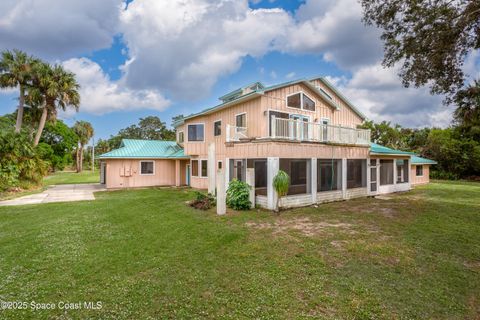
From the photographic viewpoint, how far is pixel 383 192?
15.7 meters

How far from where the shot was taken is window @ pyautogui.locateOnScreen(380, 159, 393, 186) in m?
16.2

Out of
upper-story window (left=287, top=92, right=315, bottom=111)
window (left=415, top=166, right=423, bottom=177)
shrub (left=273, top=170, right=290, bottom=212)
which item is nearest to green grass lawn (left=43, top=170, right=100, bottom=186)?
shrub (left=273, top=170, right=290, bottom=212)

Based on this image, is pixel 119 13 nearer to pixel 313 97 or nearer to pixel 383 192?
pixel 313 97

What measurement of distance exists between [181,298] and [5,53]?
27141mm

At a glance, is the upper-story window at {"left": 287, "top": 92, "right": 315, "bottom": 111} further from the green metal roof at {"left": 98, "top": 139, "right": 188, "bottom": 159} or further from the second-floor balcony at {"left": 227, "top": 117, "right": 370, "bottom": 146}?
the green metal roof at {"left": 98, "top": 139, "right": 188, "bottom": 159}

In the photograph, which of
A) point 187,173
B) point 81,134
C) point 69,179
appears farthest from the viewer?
point 81,134

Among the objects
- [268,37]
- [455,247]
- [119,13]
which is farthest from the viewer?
[268,37]

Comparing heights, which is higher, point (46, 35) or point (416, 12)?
point (46, 35)

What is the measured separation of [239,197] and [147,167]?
11388 millimetres

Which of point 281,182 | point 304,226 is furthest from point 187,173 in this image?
point 304,226

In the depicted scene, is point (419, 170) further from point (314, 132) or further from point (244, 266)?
point (244, 266)

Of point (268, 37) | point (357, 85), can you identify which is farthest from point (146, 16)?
point (357, 85)

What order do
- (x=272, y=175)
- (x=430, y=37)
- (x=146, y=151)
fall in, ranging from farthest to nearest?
(x=146, y=151) → (x=272, y=175) → (x=430, y=37)

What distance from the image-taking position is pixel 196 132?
1773 centimetres
